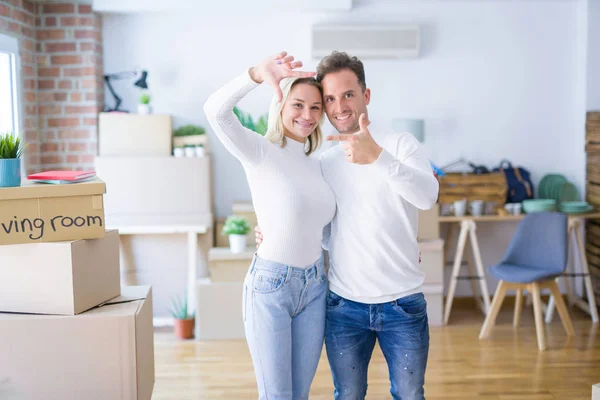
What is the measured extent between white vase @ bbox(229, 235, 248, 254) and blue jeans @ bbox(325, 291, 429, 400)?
8.21 ft

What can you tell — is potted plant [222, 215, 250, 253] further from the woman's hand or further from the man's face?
the woman's hand

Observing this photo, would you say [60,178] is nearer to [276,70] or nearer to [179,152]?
[276,70]

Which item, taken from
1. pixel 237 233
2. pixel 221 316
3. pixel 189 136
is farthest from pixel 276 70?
pixel 189 136

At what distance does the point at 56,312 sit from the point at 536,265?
331 cm

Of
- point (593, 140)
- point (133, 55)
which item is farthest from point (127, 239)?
point (593, 140)

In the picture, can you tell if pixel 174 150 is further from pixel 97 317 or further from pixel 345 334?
pixel 345 334

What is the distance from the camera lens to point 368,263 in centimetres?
210

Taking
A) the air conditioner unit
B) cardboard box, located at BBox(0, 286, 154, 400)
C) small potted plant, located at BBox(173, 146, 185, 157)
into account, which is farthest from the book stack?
the air conditioner unit

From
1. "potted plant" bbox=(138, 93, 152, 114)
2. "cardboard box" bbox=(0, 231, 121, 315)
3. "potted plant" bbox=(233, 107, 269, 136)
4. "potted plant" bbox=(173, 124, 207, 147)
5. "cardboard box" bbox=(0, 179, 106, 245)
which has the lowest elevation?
"cardboard box" bbox=(0, 231, 121, 315)

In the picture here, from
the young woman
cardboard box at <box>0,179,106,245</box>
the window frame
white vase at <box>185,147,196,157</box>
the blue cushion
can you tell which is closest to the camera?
the young woman

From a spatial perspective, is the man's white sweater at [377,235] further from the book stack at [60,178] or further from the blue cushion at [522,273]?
the blue cushion at [522,273]

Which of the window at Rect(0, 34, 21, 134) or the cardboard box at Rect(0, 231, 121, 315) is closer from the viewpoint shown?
the cardboard box at Rect(0, 231, 121, 315)

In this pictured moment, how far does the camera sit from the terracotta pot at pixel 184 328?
460cm

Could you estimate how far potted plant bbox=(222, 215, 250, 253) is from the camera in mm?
4648
